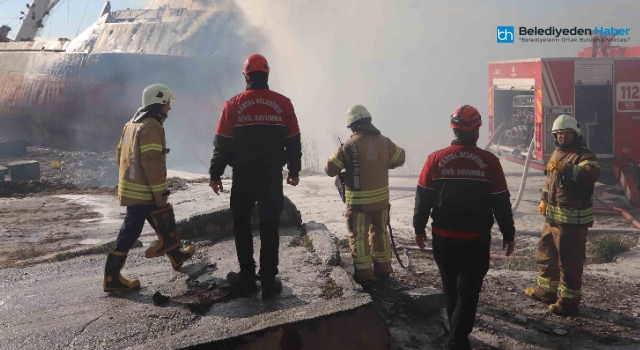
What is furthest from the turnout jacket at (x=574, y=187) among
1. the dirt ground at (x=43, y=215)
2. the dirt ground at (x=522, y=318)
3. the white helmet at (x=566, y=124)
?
the dirt ground at (x=43, y=215)

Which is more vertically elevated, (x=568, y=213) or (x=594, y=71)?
(x=594, y=71)

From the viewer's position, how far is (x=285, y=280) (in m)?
4.08

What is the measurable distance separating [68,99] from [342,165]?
20.0 metres

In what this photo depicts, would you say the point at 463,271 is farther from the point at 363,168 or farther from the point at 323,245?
the point at 323,245

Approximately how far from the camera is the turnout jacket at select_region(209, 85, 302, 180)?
3586 mm

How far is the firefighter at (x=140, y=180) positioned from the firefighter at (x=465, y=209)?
6.51ft

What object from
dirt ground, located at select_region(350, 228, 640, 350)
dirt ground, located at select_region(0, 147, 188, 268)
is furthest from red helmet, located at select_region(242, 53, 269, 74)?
dirt ground, located at select_region(0, 147, 188, 268)

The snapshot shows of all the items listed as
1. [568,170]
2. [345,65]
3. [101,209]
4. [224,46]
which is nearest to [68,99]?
[224,46]

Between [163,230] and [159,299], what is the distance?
0.64m

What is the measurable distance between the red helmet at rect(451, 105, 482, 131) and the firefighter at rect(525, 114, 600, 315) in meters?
1.35

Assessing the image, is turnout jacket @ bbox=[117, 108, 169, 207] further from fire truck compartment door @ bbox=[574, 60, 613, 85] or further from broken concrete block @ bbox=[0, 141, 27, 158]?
broken concrete block @ bbox=[0, 141, 27, 158]

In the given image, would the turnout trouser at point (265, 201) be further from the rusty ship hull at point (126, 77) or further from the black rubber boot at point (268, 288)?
the rusty ship hull at point (126, 77)

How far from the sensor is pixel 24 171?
13938mm

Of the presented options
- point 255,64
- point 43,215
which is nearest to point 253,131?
point 255,64
